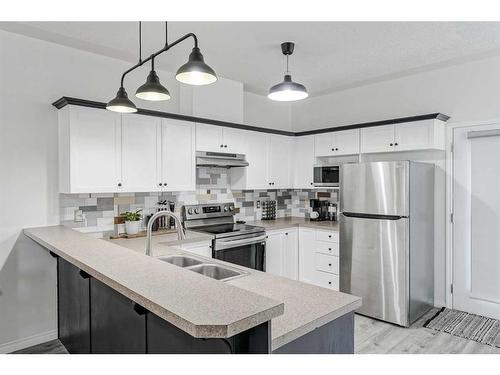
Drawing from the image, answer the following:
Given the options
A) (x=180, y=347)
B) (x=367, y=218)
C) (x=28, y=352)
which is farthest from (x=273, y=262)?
(x=180, y=347)

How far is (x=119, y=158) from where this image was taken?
319 centimetres

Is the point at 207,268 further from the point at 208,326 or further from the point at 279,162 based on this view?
the point at 279,162

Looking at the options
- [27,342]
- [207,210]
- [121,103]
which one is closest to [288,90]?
[121,103]

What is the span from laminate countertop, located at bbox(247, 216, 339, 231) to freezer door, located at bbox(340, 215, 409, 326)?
377 millimetres

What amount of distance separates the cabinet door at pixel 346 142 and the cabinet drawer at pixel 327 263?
4.32 feet

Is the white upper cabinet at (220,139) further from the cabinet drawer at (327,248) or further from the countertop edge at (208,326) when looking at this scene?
the countertop edge at (208,326)

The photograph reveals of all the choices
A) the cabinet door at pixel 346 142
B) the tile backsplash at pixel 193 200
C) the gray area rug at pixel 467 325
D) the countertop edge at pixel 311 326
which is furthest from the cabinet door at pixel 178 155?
the gray area rug at pixel 467 325

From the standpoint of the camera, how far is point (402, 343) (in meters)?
3.01

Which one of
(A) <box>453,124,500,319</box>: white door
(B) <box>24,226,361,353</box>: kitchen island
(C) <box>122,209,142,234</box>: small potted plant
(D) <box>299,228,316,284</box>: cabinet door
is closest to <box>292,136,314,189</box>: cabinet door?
(D) <box>299,228,316,284</box>: cabinet door

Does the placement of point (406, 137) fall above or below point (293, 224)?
above

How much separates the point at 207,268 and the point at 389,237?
2.03m

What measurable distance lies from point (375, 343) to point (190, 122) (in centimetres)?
281

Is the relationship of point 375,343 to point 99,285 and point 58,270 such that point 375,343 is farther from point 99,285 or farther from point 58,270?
point 58,270

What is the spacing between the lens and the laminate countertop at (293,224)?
165 inches
